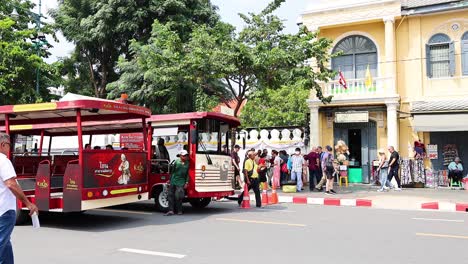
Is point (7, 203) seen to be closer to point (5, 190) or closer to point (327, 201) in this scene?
point (5, 190)

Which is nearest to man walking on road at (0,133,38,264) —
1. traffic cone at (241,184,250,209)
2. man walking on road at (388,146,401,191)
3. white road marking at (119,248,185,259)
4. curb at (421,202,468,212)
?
white road marking at (119,248,185,259)

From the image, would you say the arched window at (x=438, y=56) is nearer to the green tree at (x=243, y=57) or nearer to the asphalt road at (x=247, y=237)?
the green tree at (x=243, y=57)

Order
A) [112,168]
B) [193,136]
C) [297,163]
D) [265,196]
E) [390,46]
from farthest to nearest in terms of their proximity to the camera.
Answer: [390,46] → [297,163] → [265,196] → [193,136] → [112,168]

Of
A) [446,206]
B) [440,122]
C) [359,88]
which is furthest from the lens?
[359,88]

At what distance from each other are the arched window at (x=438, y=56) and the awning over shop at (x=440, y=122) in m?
2.20

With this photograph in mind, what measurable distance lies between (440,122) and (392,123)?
6.39ft

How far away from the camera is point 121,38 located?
24.6 m

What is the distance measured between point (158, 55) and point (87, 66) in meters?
10.4

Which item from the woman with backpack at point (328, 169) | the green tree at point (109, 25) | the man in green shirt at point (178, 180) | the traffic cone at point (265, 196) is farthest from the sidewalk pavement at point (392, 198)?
the green tree at point (109, 25)

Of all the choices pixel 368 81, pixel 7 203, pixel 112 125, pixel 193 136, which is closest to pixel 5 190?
pixel 7 203

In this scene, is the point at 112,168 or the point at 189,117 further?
the point at 189,117

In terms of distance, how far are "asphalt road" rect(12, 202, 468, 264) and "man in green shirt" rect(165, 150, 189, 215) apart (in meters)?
0.50

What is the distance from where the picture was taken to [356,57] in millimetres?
22062

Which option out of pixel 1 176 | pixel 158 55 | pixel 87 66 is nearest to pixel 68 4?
pixel 87 66
